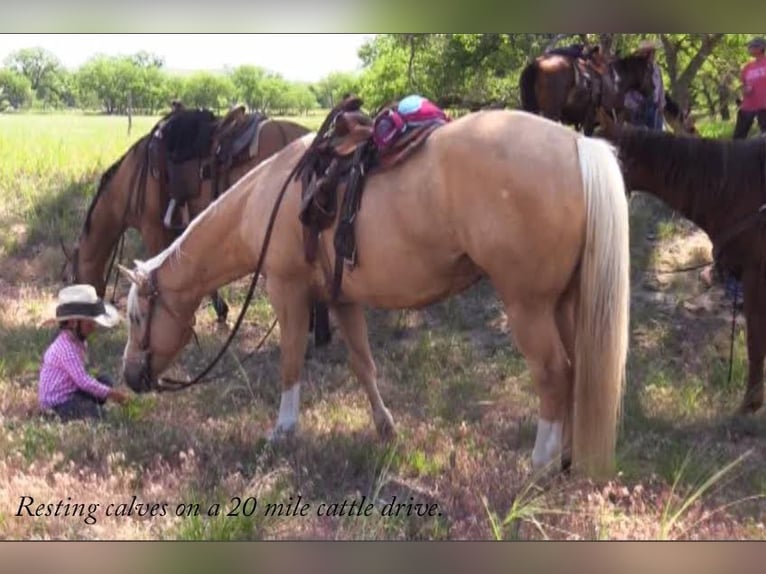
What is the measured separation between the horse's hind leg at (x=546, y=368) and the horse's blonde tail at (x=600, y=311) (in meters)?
0.15

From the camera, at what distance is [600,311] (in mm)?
3754

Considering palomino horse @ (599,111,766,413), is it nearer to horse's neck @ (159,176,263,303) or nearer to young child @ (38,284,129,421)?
horse's neck @ (159,176,263,303)

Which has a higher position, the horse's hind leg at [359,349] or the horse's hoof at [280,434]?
the horse's hind leg at [359,349]

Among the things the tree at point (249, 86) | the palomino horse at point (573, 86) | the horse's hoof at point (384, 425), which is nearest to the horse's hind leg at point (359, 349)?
the horse's hoof at point (384, 425)

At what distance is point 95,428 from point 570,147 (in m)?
3.15

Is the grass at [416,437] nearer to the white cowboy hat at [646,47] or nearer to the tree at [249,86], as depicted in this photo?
the tree at [249,86]

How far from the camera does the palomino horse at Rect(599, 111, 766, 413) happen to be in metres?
5.51

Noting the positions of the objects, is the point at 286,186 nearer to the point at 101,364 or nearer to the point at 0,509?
the point at 0,509

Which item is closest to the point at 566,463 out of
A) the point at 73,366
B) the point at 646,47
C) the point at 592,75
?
the point at 73,366

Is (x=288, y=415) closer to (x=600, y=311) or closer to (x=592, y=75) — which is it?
(x=600, y=311)

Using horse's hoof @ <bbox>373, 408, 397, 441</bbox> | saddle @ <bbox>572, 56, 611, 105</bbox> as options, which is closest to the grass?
horse's hoof @ <bbox>373, 408, 397, 441</bbox>

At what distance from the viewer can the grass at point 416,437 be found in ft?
11.3

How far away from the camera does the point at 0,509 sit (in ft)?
11.9
